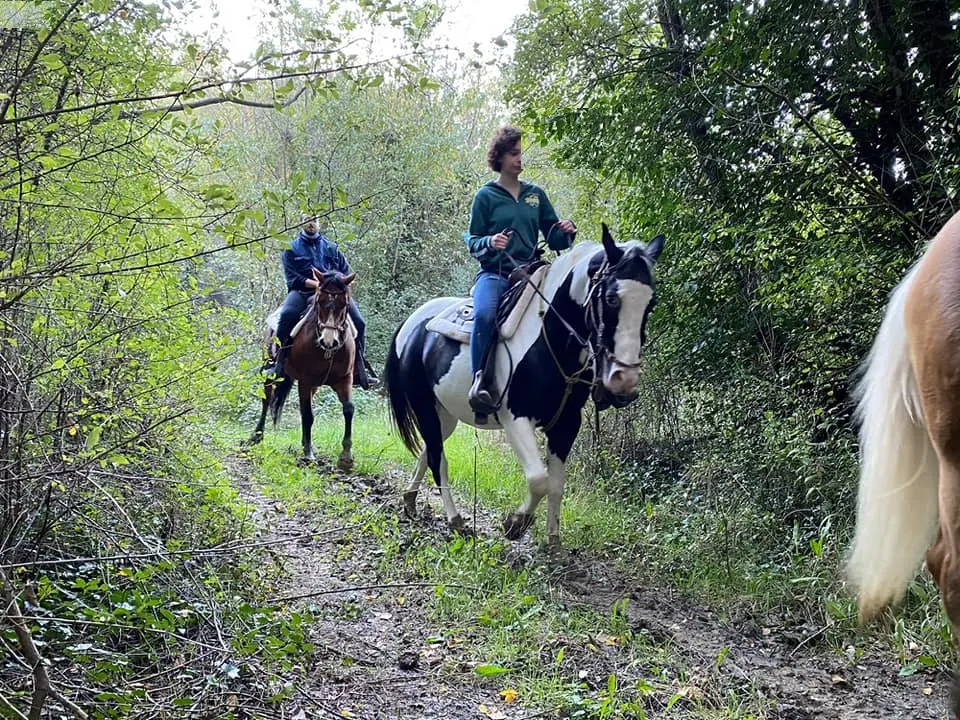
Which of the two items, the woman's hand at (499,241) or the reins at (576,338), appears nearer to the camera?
the reins at (576,338)

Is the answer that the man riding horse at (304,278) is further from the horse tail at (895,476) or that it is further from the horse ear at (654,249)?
the horse tail at (895,476)

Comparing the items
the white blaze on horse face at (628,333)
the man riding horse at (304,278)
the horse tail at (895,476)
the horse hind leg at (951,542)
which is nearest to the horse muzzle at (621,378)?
the white blaze on horse face at (628,333)

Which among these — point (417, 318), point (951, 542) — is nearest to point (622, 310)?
point (951, 542)

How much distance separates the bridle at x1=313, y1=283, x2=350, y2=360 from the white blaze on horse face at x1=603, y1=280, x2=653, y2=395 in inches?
177

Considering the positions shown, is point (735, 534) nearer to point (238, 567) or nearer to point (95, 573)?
point (238, 567)

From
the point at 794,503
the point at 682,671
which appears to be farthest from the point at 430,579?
the point at 794,503

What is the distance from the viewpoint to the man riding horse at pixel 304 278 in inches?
323

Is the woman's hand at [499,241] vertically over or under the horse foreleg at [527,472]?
over

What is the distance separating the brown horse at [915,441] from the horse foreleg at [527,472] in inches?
85.8

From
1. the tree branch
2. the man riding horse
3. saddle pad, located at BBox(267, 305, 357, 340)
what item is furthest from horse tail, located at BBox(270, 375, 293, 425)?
the tree branch

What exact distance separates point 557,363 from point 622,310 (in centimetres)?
70

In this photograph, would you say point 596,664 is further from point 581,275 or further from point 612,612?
point 581,275

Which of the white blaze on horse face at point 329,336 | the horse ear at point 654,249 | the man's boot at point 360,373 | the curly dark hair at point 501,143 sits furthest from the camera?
the man's boot at point 360,373

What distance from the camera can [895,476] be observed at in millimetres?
2396
